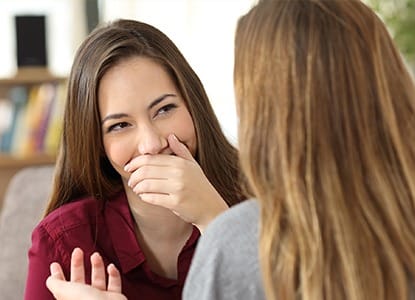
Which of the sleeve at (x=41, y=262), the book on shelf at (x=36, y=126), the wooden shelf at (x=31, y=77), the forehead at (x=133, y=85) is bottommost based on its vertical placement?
the book on shelf at (x=36, y=126)

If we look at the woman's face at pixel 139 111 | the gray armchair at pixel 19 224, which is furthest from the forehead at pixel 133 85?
the gray armchair at pixel 19 224

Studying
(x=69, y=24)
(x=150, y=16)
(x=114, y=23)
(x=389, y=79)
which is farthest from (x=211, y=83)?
(x=389, y=79)

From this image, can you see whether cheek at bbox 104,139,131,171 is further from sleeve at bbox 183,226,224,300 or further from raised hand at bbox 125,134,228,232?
sleeve at bbox 183,226,224,300

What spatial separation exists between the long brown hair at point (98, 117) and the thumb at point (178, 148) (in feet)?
0.31

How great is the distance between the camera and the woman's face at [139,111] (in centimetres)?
172

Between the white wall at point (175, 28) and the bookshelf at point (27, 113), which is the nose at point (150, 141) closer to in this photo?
the bookshelf at point (27, 113)

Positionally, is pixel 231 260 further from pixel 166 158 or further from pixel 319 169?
pixel 166 158

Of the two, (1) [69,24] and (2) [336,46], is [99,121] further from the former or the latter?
(1) [69,24]

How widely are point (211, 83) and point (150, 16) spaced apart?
499 millimetres

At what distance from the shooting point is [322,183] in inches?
47.6

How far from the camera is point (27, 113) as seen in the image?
440cm

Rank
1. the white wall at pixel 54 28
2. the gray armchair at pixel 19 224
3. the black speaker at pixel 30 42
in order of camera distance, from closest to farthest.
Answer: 1. the gray armchair at pixel 19 224
2. the black speaker at pixel 30 42
3. the white wall at pixel 54 28

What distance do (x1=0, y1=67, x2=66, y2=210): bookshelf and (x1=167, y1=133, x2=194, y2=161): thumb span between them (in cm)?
266

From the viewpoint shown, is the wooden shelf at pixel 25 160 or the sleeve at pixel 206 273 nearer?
the sleeve at pixel 206 273
